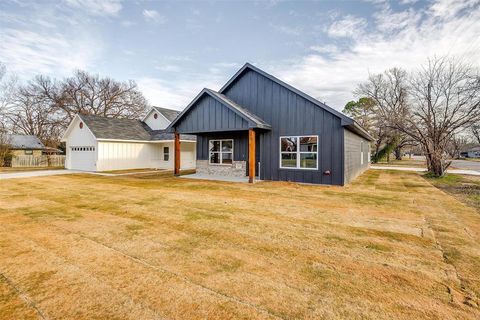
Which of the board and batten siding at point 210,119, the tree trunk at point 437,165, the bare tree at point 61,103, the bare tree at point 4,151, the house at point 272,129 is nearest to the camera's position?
the house at point 272,129

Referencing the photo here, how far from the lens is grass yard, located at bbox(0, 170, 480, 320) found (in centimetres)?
251

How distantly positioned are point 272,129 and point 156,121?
15.5 m

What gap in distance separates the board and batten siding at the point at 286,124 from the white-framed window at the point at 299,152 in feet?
0.66

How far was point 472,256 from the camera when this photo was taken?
383 centimetres

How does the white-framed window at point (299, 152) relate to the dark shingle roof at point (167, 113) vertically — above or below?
below

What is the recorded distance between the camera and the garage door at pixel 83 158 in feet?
63.0

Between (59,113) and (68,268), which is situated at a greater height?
(59,113)

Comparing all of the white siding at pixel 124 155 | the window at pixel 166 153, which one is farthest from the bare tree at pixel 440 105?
the white siding at pixel 124 155

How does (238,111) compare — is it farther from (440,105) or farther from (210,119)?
(440,105)

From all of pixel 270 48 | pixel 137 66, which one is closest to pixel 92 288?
pixel 270 48

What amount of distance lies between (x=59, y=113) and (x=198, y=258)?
42.4 metres

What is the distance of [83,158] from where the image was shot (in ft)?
65.4

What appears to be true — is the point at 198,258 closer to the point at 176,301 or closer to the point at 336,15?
the point at 176,301

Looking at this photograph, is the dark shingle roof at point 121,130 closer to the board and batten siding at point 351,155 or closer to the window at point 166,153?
the window at point 166,153
